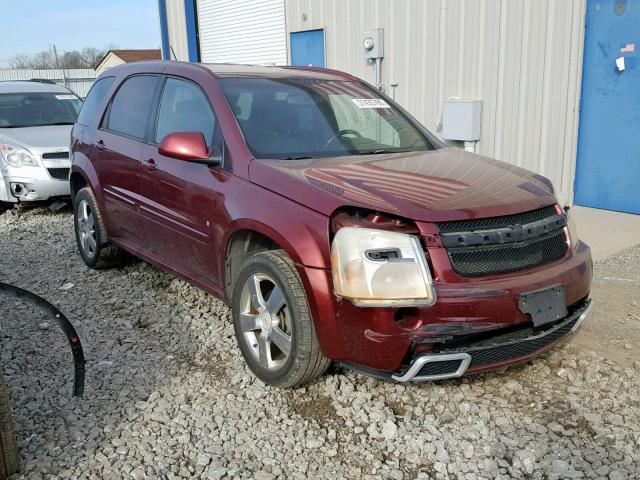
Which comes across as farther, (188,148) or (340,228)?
(188,148)

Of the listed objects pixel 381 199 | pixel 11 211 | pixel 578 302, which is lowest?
pixel 11 211

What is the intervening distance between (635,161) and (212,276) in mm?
5093

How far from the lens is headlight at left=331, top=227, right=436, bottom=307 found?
290cm

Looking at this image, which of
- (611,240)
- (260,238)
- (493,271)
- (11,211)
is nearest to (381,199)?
(493,271)

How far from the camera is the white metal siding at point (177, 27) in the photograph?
14.6 meters

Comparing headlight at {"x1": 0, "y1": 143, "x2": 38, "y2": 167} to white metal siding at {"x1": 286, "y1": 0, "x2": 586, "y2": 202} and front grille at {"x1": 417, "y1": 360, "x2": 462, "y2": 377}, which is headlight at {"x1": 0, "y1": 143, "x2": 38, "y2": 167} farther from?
front grille at {"x1": 417, "y1": 360, "x2": 462, "y2": 377}

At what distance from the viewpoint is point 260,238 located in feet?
12.0

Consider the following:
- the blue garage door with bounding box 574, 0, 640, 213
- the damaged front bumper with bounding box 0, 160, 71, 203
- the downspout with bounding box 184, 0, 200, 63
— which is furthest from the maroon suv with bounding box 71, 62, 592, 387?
the downspout with bounding box 184, 0, 200, 63

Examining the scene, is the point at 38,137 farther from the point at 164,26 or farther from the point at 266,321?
the point at 164,26

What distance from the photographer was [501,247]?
311cm

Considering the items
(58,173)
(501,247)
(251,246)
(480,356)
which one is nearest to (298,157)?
(251,246)

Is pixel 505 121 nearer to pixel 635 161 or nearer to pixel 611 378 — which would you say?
pixel 635 161

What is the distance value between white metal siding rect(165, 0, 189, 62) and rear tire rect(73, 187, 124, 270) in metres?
9.49

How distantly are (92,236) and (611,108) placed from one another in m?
5.54
